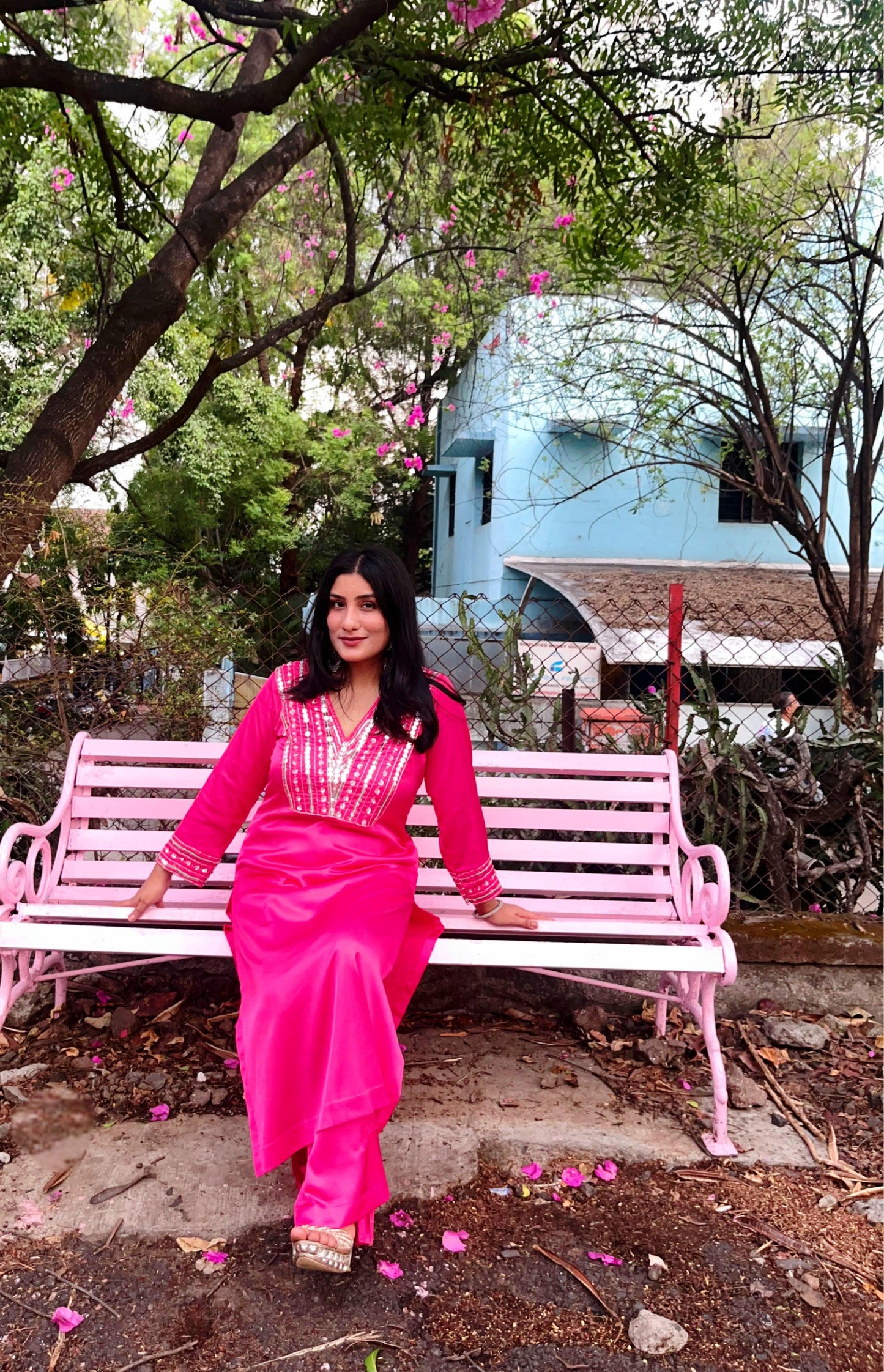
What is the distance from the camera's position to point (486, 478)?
16141mm

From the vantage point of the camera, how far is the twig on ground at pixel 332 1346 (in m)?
1.78

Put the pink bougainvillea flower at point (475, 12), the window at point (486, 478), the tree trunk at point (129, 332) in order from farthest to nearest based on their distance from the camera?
the window at point (486, 478) → the tree trunk at point (129, 332) → the pink bougainvillea flower at point (475, 12)

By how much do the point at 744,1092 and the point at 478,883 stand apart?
113 cm

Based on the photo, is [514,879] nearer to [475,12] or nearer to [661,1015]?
[661,1015]

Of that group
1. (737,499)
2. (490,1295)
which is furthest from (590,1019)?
(737,499)

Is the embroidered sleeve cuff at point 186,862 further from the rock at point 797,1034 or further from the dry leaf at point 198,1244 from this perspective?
the rock at point 797,1034

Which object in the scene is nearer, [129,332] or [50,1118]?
[50,1118]

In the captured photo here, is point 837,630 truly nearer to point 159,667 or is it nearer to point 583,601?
point 159,667

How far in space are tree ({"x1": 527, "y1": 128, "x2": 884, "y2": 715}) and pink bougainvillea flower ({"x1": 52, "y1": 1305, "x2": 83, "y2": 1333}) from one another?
11.6ft

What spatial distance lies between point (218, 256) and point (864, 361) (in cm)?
401

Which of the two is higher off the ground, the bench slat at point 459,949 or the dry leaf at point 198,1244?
the bench slat at point 459,949

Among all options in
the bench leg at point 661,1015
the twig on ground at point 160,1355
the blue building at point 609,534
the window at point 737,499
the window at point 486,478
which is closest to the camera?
the twig on ground at point 160,1355

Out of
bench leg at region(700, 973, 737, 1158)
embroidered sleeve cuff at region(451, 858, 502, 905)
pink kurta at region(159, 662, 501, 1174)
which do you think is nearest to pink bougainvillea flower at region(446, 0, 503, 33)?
pink kurta at region(159, 662, 501, 1174)

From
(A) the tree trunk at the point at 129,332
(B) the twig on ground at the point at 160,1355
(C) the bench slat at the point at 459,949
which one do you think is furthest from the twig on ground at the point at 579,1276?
(A) the tree trunk at the point at 129,332
